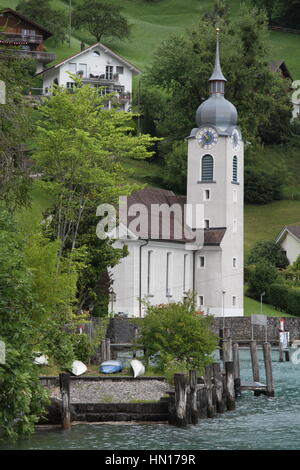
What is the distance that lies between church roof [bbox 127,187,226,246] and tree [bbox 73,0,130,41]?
5814cm

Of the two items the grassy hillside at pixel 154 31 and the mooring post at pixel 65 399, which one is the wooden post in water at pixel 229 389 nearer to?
the mooring post at pixel 65 399

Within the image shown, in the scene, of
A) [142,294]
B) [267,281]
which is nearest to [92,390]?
[142,294]

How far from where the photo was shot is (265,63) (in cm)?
11262

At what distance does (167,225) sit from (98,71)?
41.3m

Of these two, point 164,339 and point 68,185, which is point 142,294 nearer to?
point 68,185

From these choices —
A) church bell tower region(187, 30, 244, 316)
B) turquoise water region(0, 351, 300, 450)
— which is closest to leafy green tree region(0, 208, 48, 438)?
turquoise water region(0, 351, 300, 450)

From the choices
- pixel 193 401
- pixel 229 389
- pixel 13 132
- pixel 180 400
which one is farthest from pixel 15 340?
pixel 229 389

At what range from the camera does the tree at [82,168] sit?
199 ft

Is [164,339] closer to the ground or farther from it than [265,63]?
closer to the ground

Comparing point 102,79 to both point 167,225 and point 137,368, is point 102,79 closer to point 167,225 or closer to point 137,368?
point 167,225

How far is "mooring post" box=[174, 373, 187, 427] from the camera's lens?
129 ft

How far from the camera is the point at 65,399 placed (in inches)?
1535

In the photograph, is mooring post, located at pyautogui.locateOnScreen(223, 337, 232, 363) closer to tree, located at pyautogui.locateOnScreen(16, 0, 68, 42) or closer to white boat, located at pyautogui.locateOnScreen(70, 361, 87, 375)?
white boat, located at pyautogui.locateOnScreen(70, 361, 87, 375)

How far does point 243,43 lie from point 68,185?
5222 centimetres
